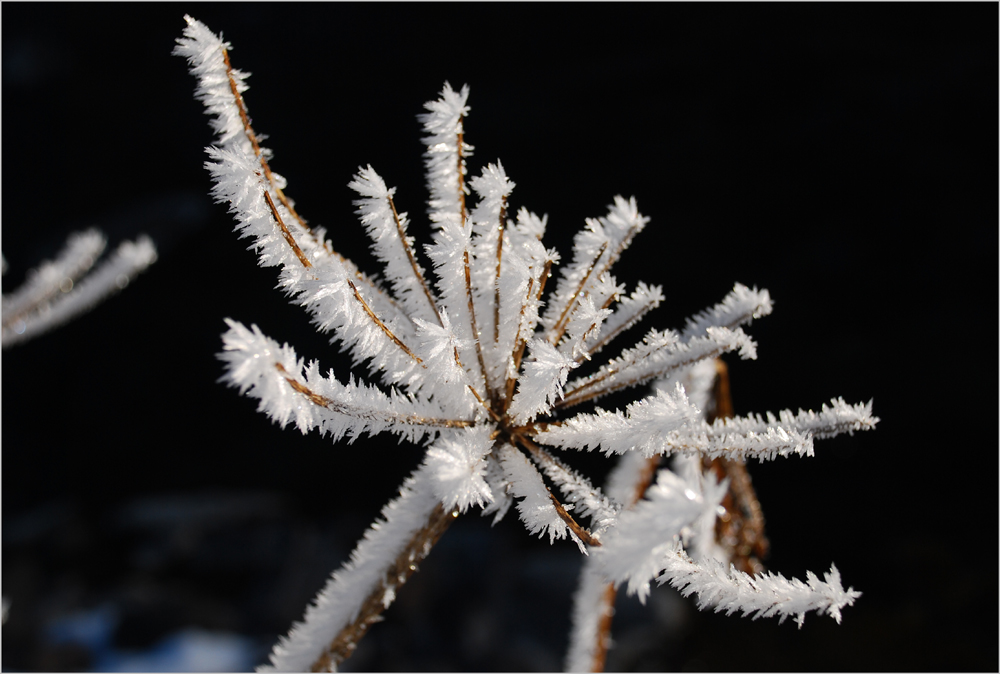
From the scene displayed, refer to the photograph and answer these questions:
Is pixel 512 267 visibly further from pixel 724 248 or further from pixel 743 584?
pixel 724 248

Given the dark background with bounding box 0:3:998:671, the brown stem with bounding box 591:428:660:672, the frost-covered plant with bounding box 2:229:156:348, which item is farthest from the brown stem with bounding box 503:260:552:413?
Answer: the dark background with bounding box 0:3:998:671

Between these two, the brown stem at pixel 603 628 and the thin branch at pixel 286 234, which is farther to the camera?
the brown stem at pixel 603 628

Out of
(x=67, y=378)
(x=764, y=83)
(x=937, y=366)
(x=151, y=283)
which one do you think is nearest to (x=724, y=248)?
(x=764, y=83)

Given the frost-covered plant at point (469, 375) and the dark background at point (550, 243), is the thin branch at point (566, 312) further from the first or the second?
the dark background at point (550, 243)

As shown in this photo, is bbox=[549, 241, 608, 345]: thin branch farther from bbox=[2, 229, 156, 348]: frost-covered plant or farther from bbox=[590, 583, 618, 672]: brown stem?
bbox=[2, 229, 156, 348]: frost-covered plant

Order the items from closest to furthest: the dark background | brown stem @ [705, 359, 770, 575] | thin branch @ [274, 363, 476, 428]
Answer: thin branch @ [274, 363, 476, 428] → brown stem @ [705, 359, 770, 575] → the dark background

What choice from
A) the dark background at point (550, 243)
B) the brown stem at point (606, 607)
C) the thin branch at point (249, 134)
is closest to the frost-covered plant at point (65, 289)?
the thin branch at point (249, 134)
